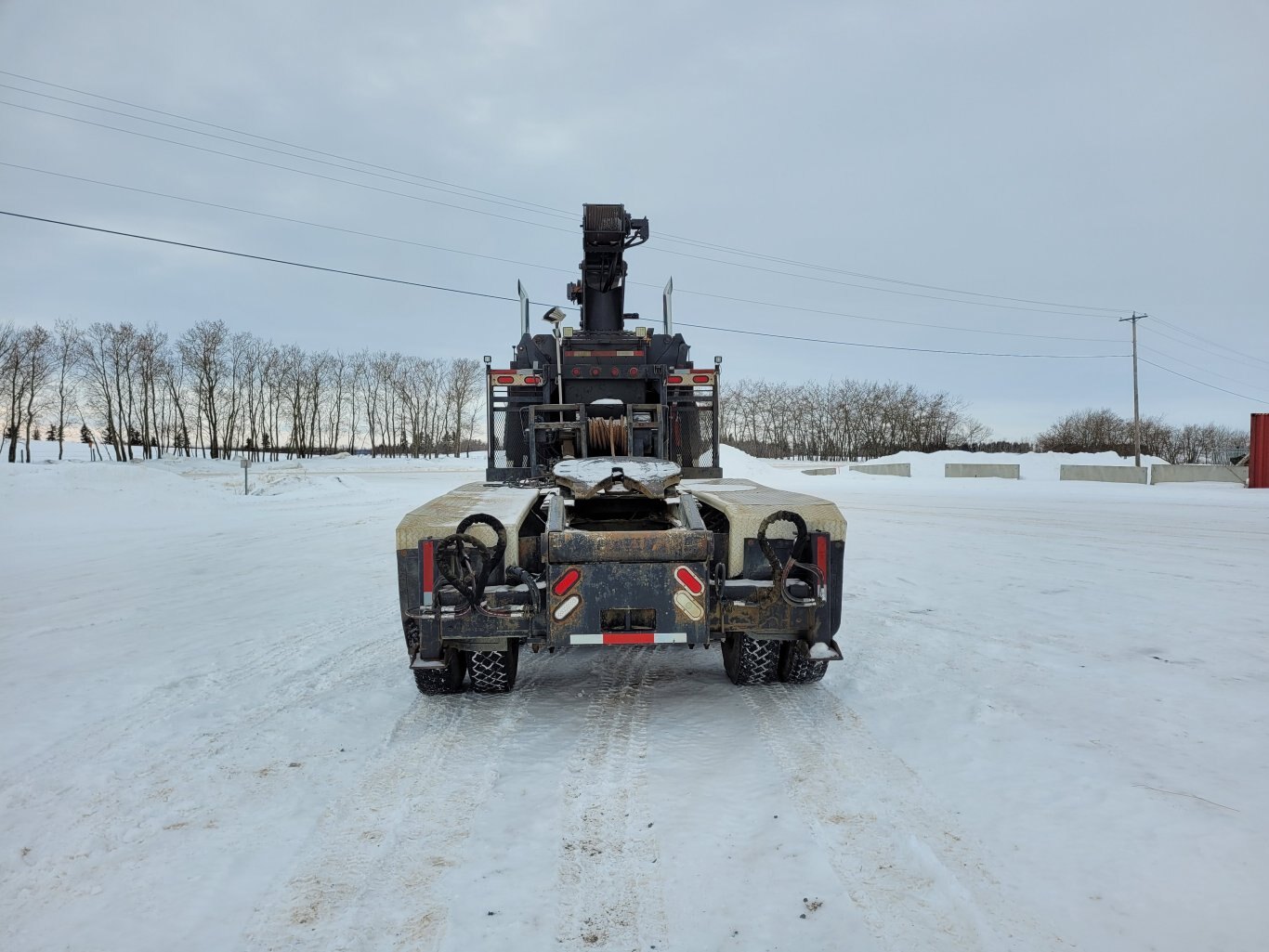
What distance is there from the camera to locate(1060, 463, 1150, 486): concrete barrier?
2975 centimetres

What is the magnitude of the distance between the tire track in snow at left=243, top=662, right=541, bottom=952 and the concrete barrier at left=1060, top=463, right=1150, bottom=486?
3277cm

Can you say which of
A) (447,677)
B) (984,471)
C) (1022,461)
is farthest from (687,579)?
(1022,461)

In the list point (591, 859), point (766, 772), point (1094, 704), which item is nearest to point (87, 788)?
point (591, 859)

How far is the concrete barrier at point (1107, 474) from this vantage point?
2975 cm

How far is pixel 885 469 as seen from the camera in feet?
135

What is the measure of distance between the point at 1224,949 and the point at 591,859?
6.80 ft

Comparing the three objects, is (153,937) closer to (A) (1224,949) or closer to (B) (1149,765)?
(A) (1224,949)

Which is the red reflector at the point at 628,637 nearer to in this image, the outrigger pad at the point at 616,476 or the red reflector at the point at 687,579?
the red reflector at the point at 687,579

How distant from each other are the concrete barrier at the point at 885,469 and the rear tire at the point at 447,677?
3699 centimetres

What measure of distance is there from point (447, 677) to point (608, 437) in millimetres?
2982

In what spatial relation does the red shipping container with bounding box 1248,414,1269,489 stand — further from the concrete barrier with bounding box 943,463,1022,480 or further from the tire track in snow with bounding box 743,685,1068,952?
the tire track in snow with bounding box 743,685,1068,952

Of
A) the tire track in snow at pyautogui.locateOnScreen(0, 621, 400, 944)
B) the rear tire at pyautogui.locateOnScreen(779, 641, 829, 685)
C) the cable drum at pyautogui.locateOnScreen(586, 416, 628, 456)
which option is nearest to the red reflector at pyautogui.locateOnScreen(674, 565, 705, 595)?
the rear tire at pyautogui.locateOnScreen(779, 641, 829, 685)

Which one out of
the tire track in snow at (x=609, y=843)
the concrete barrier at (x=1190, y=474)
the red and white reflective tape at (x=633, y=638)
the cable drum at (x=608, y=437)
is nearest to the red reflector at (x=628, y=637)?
the red and white reflective tape at (x=633, y=638)

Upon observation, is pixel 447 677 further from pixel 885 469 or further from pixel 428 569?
pixel 885 469
